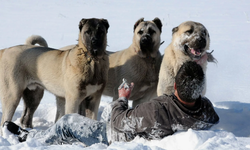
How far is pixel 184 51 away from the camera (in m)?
4.45

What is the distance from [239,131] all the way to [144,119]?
101 inches

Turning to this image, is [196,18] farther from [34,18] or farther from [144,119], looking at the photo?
[144,119]

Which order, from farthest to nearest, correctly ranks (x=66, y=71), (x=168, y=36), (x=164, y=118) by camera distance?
(x=168, y=36), (x=66, y=71), (x=164, y=118)

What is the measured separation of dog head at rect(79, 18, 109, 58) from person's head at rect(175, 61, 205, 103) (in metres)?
2.06

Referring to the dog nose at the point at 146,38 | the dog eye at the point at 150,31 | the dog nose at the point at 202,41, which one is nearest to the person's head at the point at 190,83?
the dog nose at the point at 202,41

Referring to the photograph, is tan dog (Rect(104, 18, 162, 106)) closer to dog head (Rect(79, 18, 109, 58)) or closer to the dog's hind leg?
dog head (Rect(79, 18, 109, 58))

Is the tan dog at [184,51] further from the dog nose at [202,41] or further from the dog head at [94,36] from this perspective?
the dog head at [94,36]

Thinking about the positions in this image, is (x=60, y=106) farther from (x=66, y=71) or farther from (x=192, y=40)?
(x=192, y=40)

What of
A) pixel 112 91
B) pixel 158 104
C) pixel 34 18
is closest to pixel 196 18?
pixel 34 18

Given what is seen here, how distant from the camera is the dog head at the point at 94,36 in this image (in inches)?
183

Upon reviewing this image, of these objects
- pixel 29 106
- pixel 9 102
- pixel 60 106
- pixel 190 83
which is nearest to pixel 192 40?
pixel 190 83

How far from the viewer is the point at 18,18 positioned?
13.1m

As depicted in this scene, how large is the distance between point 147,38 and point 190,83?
248 cm

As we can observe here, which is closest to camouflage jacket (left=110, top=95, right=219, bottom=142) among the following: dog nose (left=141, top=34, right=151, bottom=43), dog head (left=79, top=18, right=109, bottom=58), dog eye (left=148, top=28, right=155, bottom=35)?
dog head (left=79, top=18, right=109, bottom=58)
